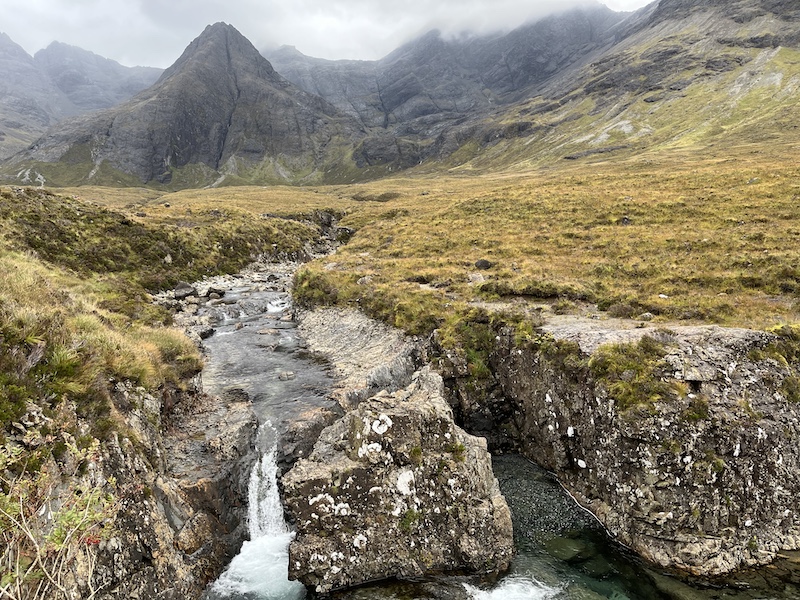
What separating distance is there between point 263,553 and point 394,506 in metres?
5.32

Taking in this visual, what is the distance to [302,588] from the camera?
14383 mm

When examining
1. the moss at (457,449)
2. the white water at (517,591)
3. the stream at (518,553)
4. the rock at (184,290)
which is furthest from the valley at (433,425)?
the rock at (184,290)

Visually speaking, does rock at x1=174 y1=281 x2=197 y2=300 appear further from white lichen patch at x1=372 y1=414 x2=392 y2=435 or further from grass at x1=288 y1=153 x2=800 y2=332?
white lichen patch at x1=372 y1=414 x2=392 y2=435

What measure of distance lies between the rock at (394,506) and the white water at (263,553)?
2.92 feet

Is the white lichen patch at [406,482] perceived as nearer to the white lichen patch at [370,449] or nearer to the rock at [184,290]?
the white lichen patch at [370,449]

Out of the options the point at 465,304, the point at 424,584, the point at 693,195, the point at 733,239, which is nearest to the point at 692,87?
the point at 693,195

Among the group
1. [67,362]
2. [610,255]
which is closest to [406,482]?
[67,362]

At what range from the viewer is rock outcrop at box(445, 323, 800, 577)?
583 inches

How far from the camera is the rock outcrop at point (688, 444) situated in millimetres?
14805

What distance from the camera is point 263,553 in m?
15.7

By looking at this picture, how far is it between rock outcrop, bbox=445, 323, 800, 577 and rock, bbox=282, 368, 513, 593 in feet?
14.9

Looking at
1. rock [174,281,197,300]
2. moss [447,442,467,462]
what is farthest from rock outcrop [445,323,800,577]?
rock [174,281,197,300]

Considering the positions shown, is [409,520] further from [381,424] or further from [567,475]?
[567,475]

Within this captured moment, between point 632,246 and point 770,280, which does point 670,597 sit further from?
point 632,246
